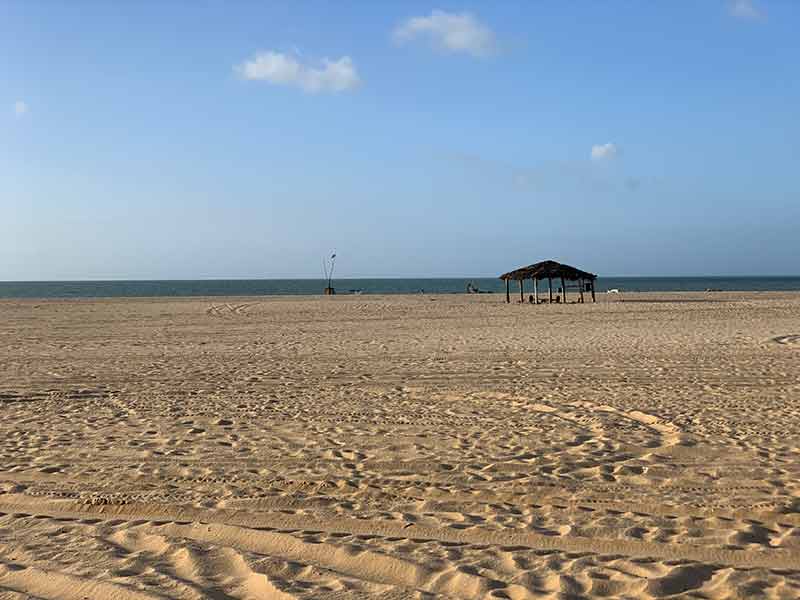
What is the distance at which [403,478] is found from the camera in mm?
5383

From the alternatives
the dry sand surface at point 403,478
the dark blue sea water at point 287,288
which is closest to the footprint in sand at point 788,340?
the dry sand surface at point 403,478

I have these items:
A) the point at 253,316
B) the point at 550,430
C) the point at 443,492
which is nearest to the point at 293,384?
the point at 550,430

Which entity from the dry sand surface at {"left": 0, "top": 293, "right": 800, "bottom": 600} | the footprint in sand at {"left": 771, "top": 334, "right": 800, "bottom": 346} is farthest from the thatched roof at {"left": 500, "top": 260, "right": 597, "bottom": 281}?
the dry sand surface at {"left": 0, "top": 293, "right": 800, "bottom": 600}

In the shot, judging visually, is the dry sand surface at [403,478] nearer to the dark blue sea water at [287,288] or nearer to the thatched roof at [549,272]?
the thatched roof at [549,272]

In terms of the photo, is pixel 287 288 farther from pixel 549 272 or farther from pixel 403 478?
pixel 403 478

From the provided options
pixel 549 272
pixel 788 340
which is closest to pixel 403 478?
pixel 788 340

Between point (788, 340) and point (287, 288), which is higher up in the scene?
point (287, 288)

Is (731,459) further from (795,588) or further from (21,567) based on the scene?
(21,567)

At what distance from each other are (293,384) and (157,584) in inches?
248

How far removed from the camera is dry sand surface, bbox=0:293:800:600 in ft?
12.0

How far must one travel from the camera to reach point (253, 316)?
2545 centimetres

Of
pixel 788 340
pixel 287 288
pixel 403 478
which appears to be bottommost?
pixel 403 478

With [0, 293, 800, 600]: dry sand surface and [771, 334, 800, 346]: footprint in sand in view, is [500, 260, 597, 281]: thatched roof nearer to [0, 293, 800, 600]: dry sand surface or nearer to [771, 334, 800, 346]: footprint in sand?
[771, 334, 800, 346]: footprint in sand

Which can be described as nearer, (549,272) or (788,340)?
(788,340)
